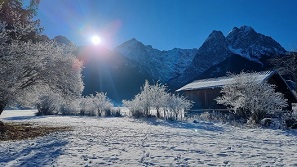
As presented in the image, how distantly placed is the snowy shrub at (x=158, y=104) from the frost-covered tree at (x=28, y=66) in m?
8.26

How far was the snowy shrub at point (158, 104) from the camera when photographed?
2661cm

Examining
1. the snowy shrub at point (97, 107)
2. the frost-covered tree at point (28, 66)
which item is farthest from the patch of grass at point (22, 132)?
the snowy shrub at point (97, 107)

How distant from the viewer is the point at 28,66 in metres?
16.2

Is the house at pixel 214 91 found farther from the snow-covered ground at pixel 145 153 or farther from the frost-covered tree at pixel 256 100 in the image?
the snow-covered ground at pixel 145 153

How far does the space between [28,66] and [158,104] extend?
46.9 feet

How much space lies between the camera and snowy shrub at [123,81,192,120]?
2661 centimetres

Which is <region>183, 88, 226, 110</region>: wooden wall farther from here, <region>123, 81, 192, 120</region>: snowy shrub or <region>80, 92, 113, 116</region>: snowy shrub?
<region>80, 92, 113, 116</region>: snowy shrub

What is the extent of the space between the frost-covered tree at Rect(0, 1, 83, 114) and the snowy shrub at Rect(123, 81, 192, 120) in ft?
27.1

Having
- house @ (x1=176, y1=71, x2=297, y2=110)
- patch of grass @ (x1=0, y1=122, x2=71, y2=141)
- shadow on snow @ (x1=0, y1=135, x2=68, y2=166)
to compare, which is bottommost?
shadow on snow @ (x1=0, y1=135, x2=68, y2=166)

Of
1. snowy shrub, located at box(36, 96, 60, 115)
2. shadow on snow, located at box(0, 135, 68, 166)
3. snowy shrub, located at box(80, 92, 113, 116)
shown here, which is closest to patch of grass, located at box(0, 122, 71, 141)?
shadow on snow, located at box(0, 135, 68, 166)

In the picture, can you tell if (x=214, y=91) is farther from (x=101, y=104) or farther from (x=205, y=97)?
(x=101, y=104)

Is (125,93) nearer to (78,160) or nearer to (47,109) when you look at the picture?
(47,109)

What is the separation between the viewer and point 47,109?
40281mm

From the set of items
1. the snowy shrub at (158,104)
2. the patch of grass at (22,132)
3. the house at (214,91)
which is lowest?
the patch of grass at (22,132)
